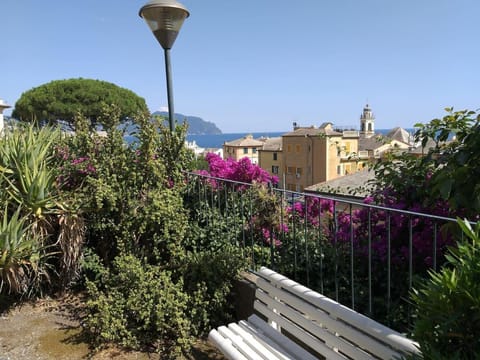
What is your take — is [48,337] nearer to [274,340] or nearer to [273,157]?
[274,340]

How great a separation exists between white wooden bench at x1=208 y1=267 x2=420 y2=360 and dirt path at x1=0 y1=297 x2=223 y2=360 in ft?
1.83

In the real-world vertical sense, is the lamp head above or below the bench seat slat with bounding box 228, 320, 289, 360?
above

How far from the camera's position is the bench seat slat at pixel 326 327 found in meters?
1.82

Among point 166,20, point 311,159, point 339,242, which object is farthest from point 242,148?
point 339,242

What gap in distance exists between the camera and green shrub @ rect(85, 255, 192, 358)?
2.83 meters

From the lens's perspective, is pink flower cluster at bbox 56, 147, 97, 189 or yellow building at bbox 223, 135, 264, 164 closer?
pink flower cluster at bbox 56, 147, 97, 189

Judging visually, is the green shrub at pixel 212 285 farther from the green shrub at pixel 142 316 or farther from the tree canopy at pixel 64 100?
the tree canopy at pixel 64 100

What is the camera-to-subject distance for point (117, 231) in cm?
369

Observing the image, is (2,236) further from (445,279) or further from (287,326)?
(445,279)

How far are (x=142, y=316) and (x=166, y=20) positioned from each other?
3.10 m

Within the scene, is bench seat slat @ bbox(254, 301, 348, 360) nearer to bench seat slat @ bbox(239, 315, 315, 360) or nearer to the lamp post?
bench seat slat @ bbox(239, 315, 315, 360)

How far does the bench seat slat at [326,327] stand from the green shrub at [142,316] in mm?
748

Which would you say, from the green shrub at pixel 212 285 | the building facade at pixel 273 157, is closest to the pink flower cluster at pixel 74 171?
the green shrub at pixel 212 285

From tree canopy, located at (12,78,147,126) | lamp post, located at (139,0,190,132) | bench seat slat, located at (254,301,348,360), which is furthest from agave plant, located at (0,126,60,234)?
tree canopy, located at (12,78,147,126)
